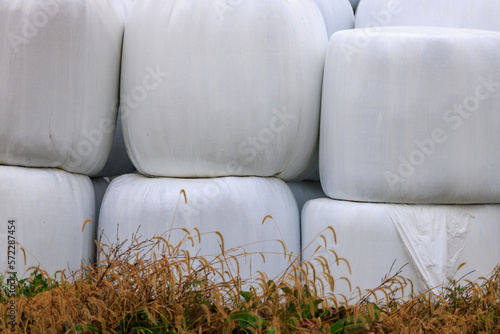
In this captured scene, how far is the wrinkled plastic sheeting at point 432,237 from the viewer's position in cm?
156

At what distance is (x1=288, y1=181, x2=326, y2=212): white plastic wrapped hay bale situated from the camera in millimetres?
1879

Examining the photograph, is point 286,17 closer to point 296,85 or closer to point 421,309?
point 296,85

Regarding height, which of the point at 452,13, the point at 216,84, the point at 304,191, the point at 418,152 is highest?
the point at 452,13

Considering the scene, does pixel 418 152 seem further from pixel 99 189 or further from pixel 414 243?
pixel 99 189

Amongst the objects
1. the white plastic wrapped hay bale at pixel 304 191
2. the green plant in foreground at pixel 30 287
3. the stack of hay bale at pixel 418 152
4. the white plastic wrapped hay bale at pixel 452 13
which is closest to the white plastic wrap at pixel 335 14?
the white plastic wrapped hay bale at pixel 452 13

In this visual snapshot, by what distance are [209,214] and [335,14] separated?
0.78 meters

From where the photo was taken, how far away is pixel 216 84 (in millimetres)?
1558

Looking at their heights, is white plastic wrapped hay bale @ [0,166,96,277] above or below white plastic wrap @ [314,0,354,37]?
below

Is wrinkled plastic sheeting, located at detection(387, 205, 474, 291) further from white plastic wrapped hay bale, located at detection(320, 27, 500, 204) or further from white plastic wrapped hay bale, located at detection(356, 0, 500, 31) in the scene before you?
white plastic wrapped hay bale, located at detection(356, 0, 500, 31)

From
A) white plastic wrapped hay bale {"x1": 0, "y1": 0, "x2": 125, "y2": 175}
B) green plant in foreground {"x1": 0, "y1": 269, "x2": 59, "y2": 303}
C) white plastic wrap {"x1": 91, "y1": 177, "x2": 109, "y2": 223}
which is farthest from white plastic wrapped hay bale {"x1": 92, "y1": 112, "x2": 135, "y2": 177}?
green plant in foreground {"x1": 0, "y1": 269, "x2": 59, "y2": 303}

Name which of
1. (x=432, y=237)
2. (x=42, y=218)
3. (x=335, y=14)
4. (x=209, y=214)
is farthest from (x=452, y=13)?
(x=42, y=218)

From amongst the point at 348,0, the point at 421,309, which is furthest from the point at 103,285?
the point at 348,0

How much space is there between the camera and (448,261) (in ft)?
5.17

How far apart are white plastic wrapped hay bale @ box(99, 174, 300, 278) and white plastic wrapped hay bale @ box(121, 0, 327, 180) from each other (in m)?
0.06
